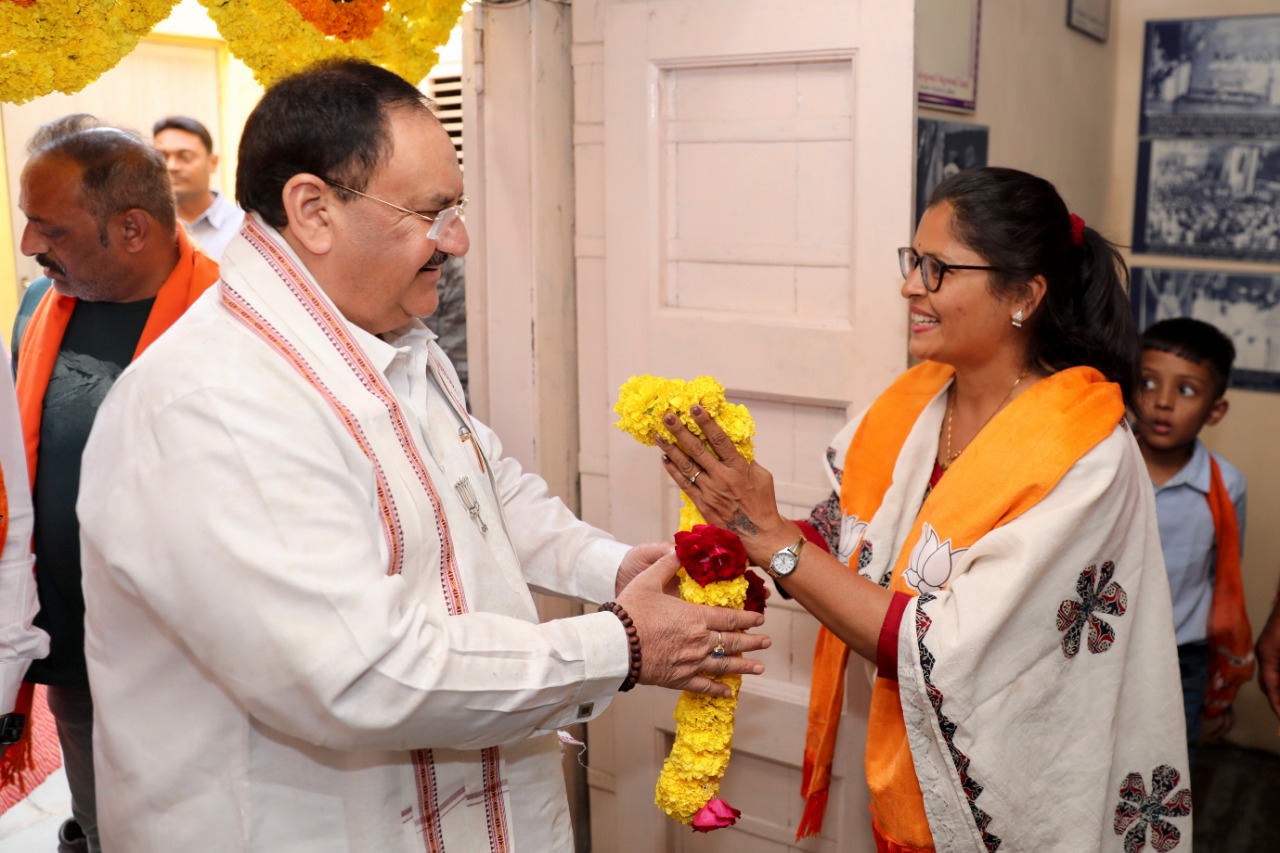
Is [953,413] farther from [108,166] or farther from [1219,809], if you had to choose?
[1219,809]

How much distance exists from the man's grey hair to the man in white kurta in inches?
50.3

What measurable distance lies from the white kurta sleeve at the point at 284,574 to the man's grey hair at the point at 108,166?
1.39 meters

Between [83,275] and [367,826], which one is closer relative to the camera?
[367,826]

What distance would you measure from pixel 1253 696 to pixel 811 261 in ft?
9.68

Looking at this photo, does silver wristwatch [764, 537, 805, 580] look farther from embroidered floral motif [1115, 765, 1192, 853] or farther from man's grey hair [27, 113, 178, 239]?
man's grey hair [27, 113, 178, 239]

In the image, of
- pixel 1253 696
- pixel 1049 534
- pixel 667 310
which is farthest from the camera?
pixel 1253 696

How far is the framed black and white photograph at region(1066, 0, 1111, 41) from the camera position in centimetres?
376

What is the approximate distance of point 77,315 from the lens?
2.91 meters

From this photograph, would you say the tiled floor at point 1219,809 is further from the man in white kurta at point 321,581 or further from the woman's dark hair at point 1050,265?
the man in white kurta at point 321,581

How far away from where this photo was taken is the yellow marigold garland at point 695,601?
204cm

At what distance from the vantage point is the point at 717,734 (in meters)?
2.09

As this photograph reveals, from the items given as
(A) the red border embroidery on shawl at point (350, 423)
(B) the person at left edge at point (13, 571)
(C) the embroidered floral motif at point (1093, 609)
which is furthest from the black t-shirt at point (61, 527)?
(C) the embroidered floral motif at point (1093, 609)

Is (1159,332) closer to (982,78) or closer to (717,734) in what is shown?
(982,78)

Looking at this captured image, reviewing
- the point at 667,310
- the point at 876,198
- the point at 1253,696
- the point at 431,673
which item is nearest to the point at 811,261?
the point at 876,198
